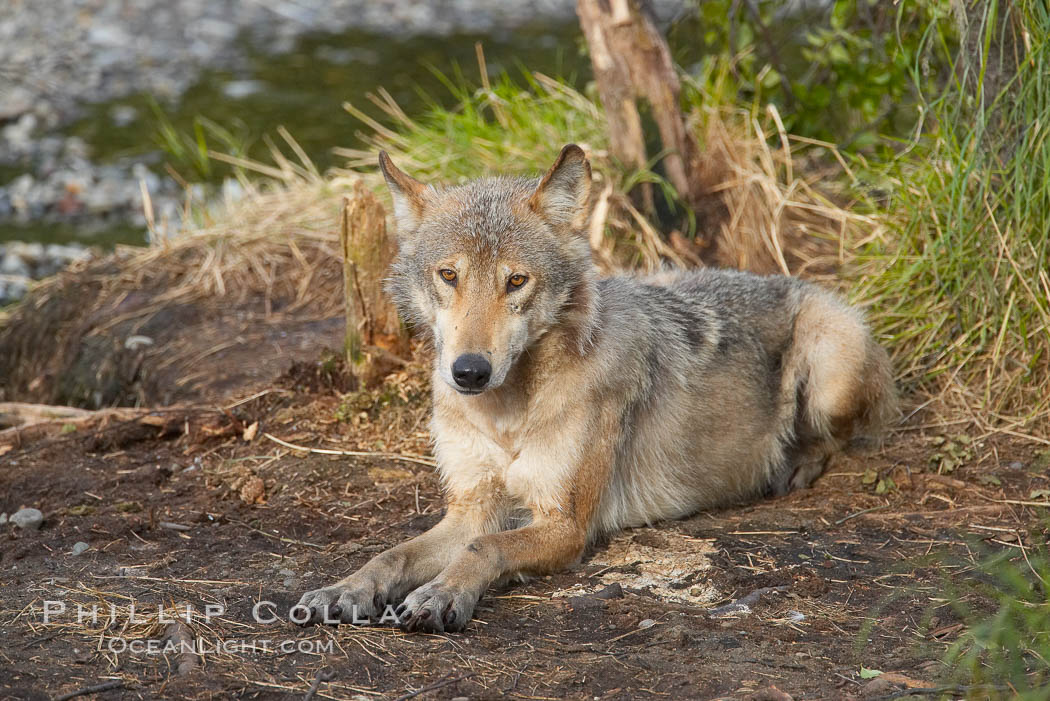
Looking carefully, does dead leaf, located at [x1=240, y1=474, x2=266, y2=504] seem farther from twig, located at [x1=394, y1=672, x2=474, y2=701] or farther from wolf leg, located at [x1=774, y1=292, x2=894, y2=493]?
wolf leg, located at [x1=774, y1=292, x2=894, y2=493]

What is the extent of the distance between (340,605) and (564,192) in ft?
6.56

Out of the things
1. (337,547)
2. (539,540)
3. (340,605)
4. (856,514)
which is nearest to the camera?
(340,605)

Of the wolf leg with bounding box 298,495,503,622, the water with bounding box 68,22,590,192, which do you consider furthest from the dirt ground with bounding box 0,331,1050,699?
the water with bounding box 68,22,590,192

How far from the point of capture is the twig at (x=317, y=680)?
356 cm

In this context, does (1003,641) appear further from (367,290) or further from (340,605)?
(367,290)

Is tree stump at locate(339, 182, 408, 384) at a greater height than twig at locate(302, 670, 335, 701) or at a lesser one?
greater

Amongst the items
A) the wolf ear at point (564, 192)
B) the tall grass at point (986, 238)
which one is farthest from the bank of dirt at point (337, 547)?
the wolf ear at point (564, 192)

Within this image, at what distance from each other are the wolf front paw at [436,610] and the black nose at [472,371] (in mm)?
806

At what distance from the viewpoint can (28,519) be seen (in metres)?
5.30

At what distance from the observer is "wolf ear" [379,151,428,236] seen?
503 cm

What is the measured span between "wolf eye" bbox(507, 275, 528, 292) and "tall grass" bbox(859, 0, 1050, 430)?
9.03ft

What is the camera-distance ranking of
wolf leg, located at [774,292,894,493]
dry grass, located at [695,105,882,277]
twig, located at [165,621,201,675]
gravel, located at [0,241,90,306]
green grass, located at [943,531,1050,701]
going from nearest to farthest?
green grass, located at [943,531,1050,701]
twig, located at [165,621,201,675]
wolf leg, located at [774,292,894,493]
dry grass, located at [695,105,882,277]
gravel, located at [0,241,90,306]

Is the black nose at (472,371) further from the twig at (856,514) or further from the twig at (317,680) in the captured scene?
the twig at (856,514)

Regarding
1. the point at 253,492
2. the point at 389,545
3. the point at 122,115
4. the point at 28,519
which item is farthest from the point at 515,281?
the point at 122,115
